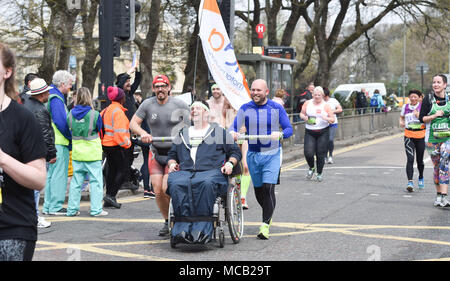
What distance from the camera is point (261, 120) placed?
8180 millimetres

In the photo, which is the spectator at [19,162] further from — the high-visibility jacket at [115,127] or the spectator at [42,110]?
the high-visibility jacket at [115,127]

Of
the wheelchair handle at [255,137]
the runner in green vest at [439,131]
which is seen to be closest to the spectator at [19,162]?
the wheelchair handle at [255,137]

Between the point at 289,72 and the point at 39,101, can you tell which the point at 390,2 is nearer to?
the point at 289,72

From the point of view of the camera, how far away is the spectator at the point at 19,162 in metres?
3.39

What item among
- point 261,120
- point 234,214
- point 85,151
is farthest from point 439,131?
point 85,151

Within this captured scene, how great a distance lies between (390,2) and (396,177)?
70.7 ft

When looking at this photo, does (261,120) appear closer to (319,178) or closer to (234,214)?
(234,214)

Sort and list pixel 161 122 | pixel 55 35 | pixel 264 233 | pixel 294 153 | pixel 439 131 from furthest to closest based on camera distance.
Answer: pixel 55 35 → pixel 294 153 → pixel 439 131 → pixel 161 122 → pixel 264 233

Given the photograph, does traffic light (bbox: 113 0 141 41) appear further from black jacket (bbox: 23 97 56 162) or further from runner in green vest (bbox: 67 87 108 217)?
black jacket (bbox: 23 97 56 162)

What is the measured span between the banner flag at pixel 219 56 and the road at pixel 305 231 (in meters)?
1.64

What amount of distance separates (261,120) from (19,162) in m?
5.03

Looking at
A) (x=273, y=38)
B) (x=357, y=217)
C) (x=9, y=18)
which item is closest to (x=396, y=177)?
(x=357, y=217)

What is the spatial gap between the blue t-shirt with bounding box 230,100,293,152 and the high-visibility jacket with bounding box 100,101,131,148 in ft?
7.79

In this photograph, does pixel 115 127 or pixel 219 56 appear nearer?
pixel 219 56
